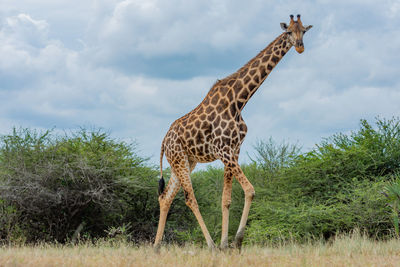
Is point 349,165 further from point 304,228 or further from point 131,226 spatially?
point 131,226

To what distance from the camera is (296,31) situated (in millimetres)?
8531

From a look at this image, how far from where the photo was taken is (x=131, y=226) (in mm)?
16062

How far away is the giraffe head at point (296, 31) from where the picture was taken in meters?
8.44

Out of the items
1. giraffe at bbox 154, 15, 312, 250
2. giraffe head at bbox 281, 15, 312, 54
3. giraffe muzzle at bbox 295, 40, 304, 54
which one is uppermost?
giraffe head at bbox 281, 15, 312, 54

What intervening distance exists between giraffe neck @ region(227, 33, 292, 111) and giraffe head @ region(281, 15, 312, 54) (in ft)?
0.45

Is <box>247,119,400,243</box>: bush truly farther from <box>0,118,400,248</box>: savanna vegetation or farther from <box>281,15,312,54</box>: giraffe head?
<box>281,15,312,54</box>: giraffe head

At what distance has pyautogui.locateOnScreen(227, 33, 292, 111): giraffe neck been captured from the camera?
873cm

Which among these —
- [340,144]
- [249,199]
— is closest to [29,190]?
[249,199]

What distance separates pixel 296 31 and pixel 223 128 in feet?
8.01

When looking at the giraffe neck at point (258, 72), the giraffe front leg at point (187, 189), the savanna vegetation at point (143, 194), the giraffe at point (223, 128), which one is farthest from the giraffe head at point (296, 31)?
the savanna vegetation at point (143, 194)

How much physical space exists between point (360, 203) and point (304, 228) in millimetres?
2228

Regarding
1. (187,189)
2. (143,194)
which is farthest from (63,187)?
(187,189)

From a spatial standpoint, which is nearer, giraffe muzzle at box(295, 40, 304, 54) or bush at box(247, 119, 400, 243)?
giraffe muzzle at box(295, 40, 304, 54)

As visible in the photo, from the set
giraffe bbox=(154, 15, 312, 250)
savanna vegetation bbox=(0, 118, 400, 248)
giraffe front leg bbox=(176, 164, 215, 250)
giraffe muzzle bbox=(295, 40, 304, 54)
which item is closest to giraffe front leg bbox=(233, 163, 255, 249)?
giraffe bbox=(154, 15, 312, 250)
